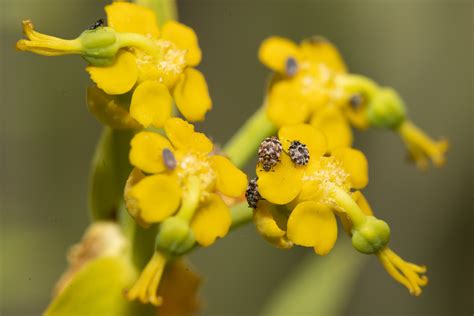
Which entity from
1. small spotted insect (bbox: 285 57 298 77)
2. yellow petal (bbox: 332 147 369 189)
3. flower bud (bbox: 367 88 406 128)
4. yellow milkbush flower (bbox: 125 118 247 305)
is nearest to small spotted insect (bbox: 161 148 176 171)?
yellow milkbush flower (bbox: 125 118 247 305)

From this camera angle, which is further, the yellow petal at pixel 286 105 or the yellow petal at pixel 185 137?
the yellow petal at pixel 286 105

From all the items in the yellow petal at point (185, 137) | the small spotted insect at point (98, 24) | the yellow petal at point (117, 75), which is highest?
the small spotted insect at point (98, 24)

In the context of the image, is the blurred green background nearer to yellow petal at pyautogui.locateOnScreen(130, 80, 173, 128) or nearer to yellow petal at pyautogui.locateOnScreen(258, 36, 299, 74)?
yellow petal at pyautogui.locateOnScreen(258, 36, 299, 74)

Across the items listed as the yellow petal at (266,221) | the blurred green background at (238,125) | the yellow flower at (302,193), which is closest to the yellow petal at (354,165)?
the yellow flower at (302,193)

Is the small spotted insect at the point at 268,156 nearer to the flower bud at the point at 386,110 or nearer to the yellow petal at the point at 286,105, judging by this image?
the yellow petal at the point at 286,105

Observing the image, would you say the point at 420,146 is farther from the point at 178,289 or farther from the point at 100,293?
the point at 100,293

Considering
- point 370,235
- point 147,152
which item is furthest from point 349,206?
point 147,152
